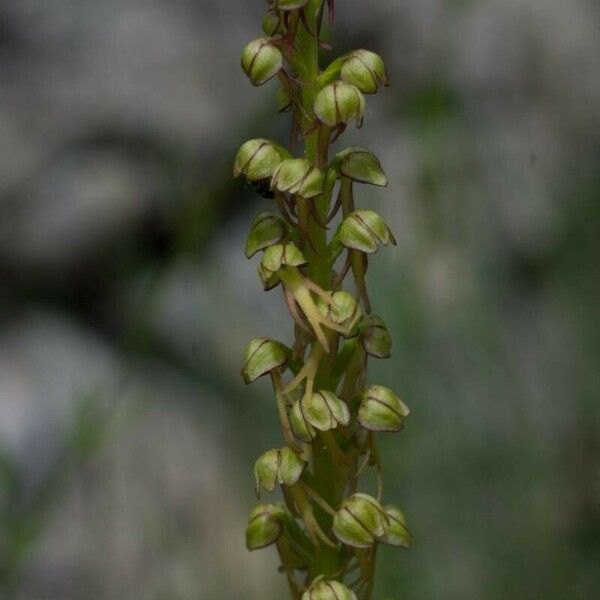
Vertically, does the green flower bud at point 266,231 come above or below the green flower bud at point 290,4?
below

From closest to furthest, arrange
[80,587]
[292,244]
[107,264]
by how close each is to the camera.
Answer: [292,244]
[80,587]
[107,264]

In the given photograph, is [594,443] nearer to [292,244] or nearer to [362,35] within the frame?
[362,35]

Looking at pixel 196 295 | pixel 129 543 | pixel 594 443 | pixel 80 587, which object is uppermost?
pixel 594 443

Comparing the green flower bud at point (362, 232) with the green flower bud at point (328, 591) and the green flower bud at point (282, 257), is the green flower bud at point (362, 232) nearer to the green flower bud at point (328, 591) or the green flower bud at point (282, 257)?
the green flower bud at point (282, 257)

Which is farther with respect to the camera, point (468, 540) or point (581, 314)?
point (581, 314)

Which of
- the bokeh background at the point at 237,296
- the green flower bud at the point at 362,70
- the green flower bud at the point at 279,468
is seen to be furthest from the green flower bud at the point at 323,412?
the bokeh background at the point at 237,296

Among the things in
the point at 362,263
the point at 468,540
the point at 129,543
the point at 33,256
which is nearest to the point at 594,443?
the point at 468,540

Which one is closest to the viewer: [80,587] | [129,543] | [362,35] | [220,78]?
[129,543]
